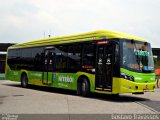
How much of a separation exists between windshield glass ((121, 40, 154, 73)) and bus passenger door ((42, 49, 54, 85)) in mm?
6218

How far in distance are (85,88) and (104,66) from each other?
1966 millimetres

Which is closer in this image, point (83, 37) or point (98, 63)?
point (98, 63)

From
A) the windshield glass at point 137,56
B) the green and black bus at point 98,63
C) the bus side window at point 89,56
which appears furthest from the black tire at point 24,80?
the windshield glass at point 137,56

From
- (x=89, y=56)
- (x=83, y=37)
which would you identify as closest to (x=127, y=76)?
(x=89, y=56)

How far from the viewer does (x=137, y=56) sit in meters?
17.5

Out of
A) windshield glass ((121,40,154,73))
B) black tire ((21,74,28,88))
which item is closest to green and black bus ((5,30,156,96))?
windshield glass ((121,40,154,73))

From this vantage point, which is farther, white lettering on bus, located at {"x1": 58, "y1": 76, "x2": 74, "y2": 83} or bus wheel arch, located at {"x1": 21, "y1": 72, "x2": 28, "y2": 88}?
bus wheel arch, located at {"x1": 21, "y1": 72, "x2": 28, "y2": 88}

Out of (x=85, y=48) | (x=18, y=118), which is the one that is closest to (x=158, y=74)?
(x=85, y=48)

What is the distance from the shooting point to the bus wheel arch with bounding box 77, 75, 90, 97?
18.8m

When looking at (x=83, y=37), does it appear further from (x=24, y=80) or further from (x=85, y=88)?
(x=24, y=80)

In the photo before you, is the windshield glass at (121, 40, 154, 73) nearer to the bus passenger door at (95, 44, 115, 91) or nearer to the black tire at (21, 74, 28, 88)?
the bus passenger door at (95, 44, 115, 91)

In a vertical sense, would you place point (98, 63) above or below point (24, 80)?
above

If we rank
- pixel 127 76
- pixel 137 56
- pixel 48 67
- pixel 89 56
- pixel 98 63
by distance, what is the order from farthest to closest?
pixel 48 67 → pixel 89 56 → pixel 98 63 → pixel 137 56 → pixel 127 76

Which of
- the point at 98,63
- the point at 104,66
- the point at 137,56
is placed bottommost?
the point at 104,66
